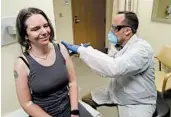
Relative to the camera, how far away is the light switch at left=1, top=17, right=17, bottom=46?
116 cm

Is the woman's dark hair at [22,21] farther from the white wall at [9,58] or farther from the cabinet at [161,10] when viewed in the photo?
the cabinet at [161,10]

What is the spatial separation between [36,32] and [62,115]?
528 mm

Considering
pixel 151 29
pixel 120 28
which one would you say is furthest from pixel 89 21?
pixel 120 28

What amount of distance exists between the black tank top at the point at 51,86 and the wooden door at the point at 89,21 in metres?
3.55

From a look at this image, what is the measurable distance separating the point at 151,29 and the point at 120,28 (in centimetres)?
204

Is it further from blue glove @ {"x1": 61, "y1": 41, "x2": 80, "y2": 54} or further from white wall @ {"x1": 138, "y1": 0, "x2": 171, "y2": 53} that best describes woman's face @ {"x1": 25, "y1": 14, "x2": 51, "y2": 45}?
white wall @ {"x1": 138, "y1": 0, "x2": 171, "y2": 53}

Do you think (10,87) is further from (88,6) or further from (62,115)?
(88,6)

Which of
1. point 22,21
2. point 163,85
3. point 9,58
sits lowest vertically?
point 163,85

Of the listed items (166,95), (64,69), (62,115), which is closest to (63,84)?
(64,69)

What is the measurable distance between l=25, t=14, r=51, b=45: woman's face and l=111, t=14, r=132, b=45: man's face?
1.98 ft

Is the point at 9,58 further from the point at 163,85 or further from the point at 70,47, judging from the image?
the point at 163,85

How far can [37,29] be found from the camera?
1.10m

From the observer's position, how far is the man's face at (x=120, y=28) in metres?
1.51

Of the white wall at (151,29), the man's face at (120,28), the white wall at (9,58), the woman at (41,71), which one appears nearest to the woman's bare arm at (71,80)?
the woman at (41,71)
